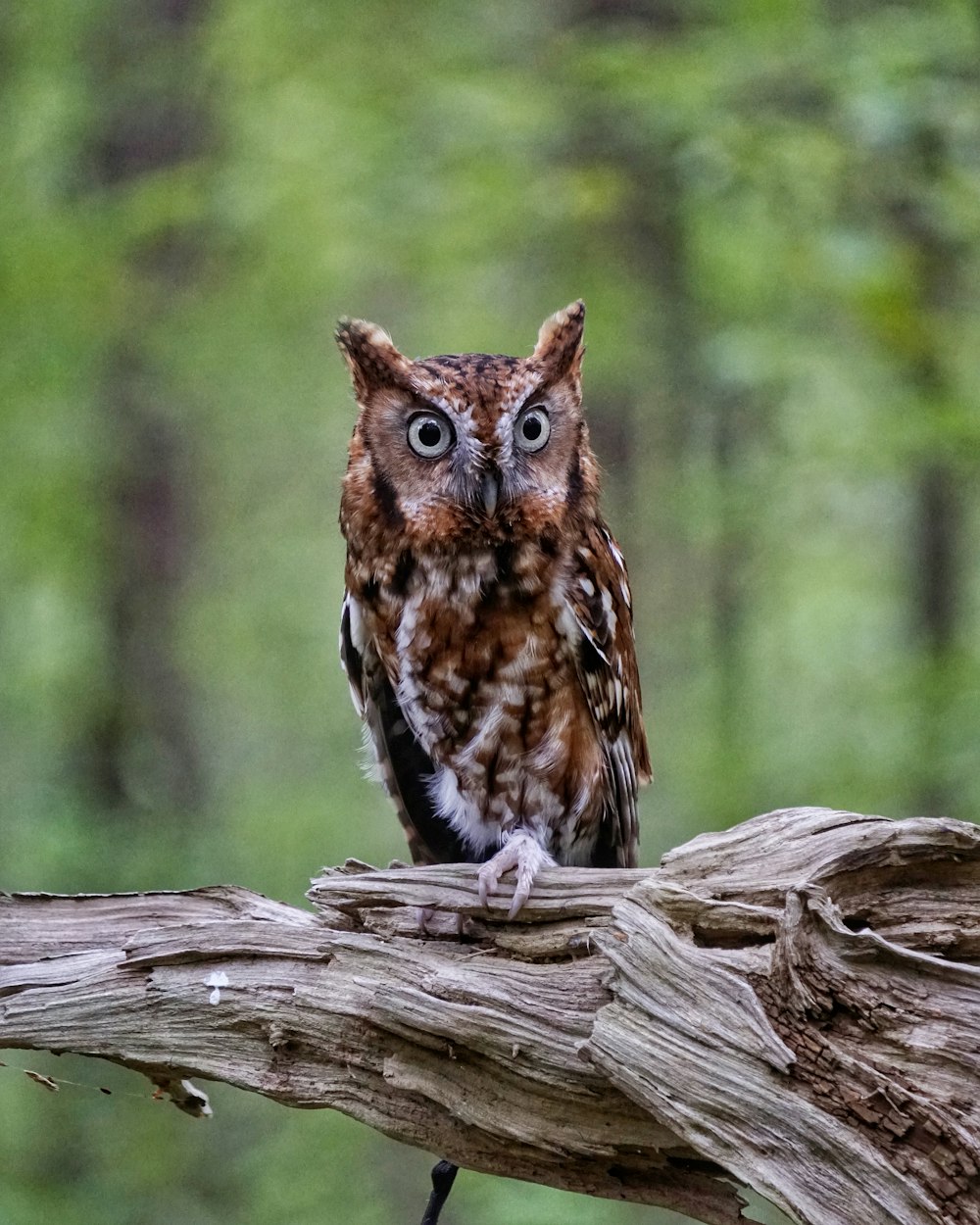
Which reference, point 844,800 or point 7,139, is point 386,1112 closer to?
point 844,800

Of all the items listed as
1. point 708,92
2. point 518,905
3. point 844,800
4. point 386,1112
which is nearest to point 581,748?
point 518,905

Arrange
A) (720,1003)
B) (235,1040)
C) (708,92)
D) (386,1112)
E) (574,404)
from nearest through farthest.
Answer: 1. (720,1003)
2. (386,1112)
3. (235,1040)
4. (574,404)
5. (708,92)

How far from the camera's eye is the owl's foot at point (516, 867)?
2.58 metres

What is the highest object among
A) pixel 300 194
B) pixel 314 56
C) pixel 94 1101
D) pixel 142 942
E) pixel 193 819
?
pixel 314 56

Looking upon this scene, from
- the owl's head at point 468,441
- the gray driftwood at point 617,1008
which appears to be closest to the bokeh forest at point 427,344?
the owl's head at point 468,441

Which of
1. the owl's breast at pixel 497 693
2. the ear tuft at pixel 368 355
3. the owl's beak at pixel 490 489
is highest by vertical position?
the ear tuft at pixel 368 355

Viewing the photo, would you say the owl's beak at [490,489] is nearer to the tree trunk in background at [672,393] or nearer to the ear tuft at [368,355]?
the ear tuft at [368,355]

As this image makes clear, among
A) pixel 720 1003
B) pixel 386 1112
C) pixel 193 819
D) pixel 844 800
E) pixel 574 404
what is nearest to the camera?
pixel 720 1003

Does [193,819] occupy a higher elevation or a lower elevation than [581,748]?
lower

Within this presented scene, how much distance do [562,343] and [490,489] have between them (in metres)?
0.49

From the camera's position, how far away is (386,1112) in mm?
2449

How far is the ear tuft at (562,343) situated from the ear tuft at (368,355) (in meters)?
0.36

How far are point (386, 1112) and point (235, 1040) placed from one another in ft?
1.25

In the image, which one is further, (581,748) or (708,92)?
(708,92)
